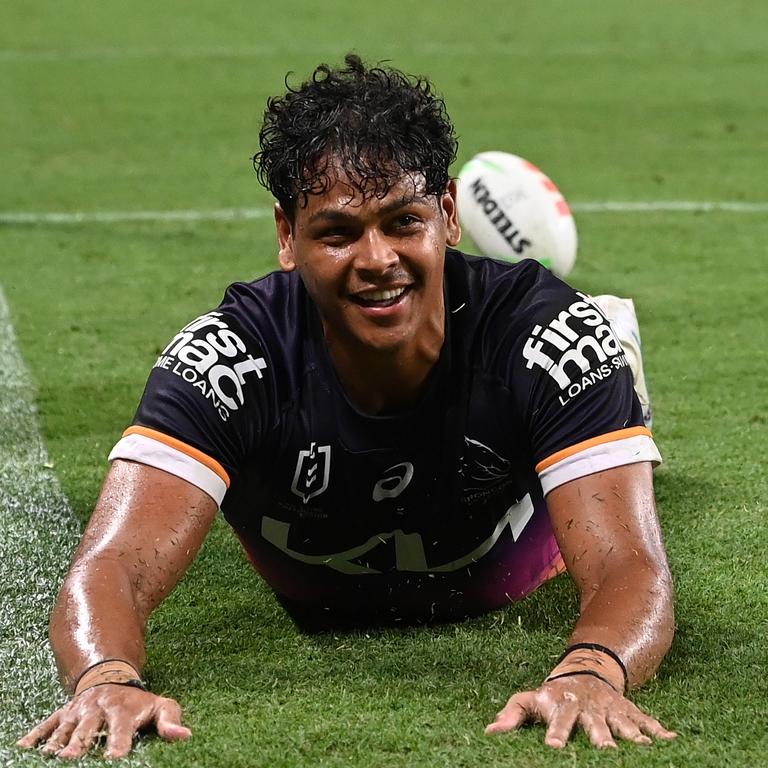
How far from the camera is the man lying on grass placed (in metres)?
3.04

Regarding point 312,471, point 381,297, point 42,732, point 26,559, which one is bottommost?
point 26,559

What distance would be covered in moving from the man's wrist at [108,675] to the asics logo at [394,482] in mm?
731

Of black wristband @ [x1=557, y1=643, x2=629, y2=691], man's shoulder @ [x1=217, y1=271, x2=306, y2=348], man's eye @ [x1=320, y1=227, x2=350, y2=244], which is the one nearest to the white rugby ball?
man's shoulder @ [x1=217, y1=271, x2=306, y2=348]

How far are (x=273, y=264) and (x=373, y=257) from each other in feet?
15.0

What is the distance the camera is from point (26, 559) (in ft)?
13.6

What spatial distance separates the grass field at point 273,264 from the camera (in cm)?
316

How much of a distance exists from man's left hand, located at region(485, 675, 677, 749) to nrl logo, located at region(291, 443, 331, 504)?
73cm

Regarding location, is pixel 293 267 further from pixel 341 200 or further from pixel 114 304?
pixel 114 304

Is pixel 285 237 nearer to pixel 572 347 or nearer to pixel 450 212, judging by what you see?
pixel 450 212

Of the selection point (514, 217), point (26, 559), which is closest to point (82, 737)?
point (26, 559)

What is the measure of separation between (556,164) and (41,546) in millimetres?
6152

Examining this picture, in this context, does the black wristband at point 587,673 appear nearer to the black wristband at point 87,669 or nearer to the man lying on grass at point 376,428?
the man lying on grass at point 376,428

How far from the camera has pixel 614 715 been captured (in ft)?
9.18

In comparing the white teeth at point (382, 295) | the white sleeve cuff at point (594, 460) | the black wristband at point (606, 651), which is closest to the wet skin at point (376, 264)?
the white teeth at point (382, 295)
